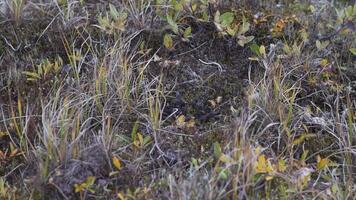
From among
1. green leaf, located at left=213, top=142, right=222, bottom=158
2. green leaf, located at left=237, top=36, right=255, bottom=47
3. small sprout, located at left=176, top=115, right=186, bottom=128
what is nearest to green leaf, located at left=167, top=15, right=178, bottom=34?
green leaf, located at left=237, top=36, right=255, bottom=47

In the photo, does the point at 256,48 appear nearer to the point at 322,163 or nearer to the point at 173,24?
the point at 173,24

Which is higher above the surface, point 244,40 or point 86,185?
point 244,40

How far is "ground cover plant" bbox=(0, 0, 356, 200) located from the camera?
Answer: 2.45 meters

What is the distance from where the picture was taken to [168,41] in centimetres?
328

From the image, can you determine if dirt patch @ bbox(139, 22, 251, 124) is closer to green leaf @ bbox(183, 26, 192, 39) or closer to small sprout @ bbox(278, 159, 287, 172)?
green leaf @ bbox(183, 26, 192, 39)

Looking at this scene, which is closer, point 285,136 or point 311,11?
point 285,136

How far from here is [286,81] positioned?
313 centimetres

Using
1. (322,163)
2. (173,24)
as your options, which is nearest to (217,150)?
(322,163)

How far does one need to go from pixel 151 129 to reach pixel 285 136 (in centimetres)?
63

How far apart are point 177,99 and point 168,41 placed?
417 millimetres

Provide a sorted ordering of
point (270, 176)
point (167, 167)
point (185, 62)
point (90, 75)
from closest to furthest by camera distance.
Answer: point (270, 176), point (167, 167), point (90, 75), point (185, 62)

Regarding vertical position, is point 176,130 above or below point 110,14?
below

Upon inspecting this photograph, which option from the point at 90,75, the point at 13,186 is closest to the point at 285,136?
the point at 90,75

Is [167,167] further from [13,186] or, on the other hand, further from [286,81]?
[286,81]
